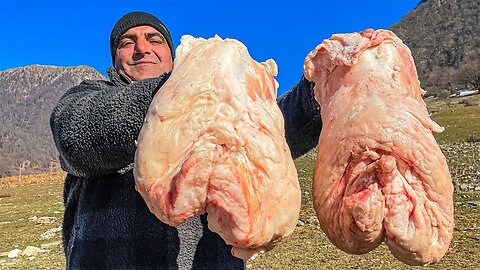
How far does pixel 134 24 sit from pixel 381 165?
93.7 inches

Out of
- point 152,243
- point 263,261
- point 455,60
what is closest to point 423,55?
point 455,60

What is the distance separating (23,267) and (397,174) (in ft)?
31.1

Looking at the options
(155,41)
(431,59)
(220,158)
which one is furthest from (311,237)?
(431,59)

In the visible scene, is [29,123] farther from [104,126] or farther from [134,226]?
[104,126]

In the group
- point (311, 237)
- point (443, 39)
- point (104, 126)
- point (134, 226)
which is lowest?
point (443, 39)

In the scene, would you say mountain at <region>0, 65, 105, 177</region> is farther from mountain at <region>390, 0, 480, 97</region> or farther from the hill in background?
mountain at <region>390, 0, 480, 97</region>

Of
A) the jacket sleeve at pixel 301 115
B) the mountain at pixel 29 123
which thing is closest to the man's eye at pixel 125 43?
the jacket sleeve at pixel 301 115

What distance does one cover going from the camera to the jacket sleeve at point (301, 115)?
2.93 metres

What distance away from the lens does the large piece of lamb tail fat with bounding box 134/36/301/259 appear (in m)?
1.94

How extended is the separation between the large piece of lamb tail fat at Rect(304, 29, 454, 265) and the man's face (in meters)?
1.61

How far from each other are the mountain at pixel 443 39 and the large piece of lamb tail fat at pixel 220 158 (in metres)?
76.9

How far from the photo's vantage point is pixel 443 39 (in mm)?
98250

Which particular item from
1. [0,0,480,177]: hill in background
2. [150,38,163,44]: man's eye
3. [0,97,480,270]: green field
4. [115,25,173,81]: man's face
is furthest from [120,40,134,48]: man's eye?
[0,0,480,177]: hill in background

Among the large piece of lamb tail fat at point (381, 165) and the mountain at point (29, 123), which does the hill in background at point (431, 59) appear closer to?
the mountain at point (29, 123)
